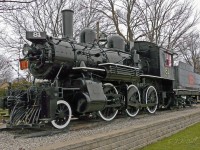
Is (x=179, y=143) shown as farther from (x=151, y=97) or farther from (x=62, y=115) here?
(x=151, y=97)

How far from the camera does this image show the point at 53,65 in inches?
322

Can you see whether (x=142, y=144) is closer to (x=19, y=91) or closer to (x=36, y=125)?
(x=36, y=125)

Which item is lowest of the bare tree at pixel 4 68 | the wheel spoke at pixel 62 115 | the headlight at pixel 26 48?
the wheel spoke at pixel 62 115

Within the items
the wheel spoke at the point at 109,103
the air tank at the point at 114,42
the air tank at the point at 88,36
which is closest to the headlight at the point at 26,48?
the air tank at the point at 88,36

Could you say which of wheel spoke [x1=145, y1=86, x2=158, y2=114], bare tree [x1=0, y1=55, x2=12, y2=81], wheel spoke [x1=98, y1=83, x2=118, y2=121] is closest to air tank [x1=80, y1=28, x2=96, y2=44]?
wheel spoke [x1=98, y1=83, x2=118, y2=121]

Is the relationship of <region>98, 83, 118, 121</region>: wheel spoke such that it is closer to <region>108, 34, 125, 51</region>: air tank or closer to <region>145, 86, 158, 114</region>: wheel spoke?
<region>108, 34, 125, 51</region>: air tank

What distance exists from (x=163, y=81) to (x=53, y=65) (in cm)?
736

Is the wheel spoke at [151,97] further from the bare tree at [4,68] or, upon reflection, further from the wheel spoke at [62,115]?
the bare tree at [4,68]

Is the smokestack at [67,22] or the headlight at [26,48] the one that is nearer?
the headlight at [26,48]

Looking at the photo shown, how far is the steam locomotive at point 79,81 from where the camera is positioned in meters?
7.55

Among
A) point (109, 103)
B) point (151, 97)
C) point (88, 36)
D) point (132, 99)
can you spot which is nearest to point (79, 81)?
point (109, 103)

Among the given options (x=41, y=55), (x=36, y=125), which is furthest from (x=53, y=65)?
(x=36, y=125)

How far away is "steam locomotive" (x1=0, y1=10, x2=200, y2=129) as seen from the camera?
24.8 ft

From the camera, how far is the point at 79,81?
27.5 ft
